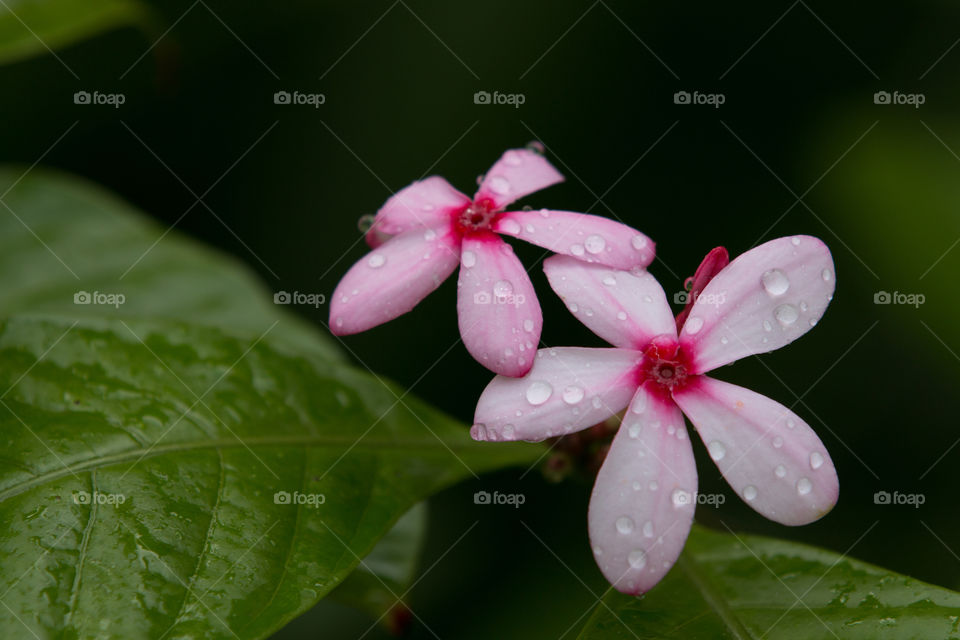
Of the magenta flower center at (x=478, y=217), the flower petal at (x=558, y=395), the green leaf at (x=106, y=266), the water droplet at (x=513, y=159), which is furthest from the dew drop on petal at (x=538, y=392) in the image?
the green leaf at (x=106, y=266)

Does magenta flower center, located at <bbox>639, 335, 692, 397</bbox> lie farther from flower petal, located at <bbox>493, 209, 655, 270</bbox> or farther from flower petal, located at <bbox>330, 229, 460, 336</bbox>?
flower petal, located at <bbox>330, 229, 460, 336</bbox>

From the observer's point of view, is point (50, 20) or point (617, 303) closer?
point (617, 303)

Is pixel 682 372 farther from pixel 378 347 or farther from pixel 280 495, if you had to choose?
pixel 378 347

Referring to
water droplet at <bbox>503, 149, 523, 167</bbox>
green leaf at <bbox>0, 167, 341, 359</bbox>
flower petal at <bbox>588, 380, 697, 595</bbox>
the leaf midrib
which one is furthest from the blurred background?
flower petal at <bbox>588, 380, 697, 595</bbox>

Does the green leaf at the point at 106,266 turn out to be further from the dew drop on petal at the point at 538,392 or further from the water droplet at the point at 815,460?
the water droplet at the point at 815,460

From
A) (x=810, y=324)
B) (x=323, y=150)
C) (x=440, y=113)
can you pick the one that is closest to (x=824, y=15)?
(x=440, y=113)

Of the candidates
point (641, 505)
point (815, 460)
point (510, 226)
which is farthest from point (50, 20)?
point (815, 460)

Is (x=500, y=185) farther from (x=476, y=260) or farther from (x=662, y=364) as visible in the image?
(x=662, y=364)
